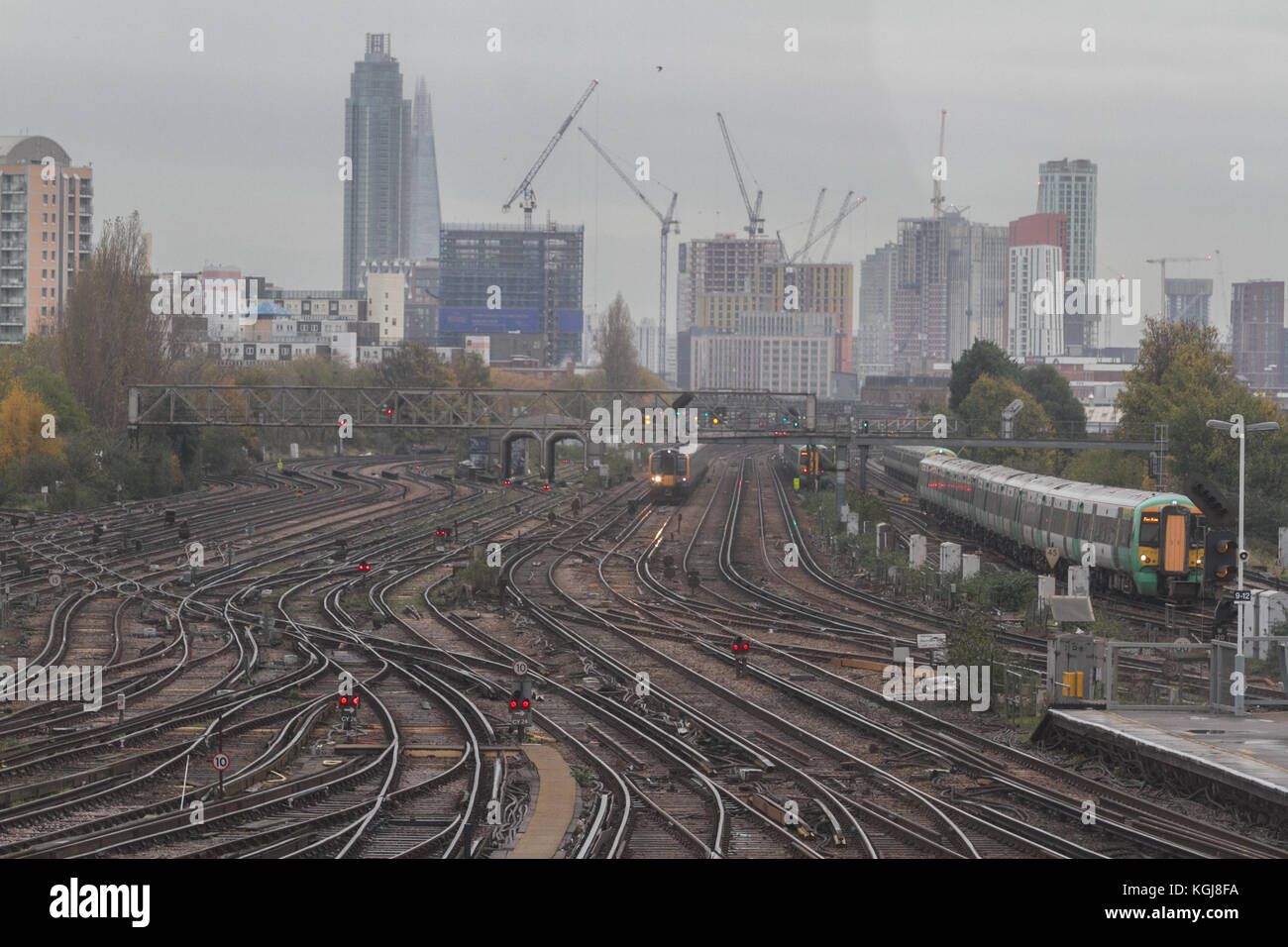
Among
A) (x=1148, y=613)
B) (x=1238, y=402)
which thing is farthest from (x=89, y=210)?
(x=1148, y=613)

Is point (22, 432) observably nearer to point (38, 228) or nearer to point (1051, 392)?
point (1051, 392)

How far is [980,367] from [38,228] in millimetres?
93539

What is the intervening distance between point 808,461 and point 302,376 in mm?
53375

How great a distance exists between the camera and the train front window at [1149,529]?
36.6m

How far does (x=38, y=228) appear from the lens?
144750 mm

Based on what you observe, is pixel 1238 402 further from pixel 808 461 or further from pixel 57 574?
pixel 57 574

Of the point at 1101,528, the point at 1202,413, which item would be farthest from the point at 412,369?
the point at 1101,528

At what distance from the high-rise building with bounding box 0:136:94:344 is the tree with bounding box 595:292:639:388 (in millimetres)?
50619

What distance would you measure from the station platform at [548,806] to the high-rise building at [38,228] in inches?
5127

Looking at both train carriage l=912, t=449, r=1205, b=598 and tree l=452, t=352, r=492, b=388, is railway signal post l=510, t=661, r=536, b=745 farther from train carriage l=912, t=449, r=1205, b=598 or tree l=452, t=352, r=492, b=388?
tree l=452, t=352, r=492, b=388

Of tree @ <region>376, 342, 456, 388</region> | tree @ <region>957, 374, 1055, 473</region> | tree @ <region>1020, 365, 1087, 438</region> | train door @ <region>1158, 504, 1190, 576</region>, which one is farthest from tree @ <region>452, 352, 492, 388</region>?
train door @ <region>1158, 504, 1190, 576</region>

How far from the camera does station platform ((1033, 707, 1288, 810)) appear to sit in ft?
55.5

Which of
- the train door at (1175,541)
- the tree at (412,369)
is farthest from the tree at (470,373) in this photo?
the train door at (1175,541)

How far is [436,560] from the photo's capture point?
4594cm
